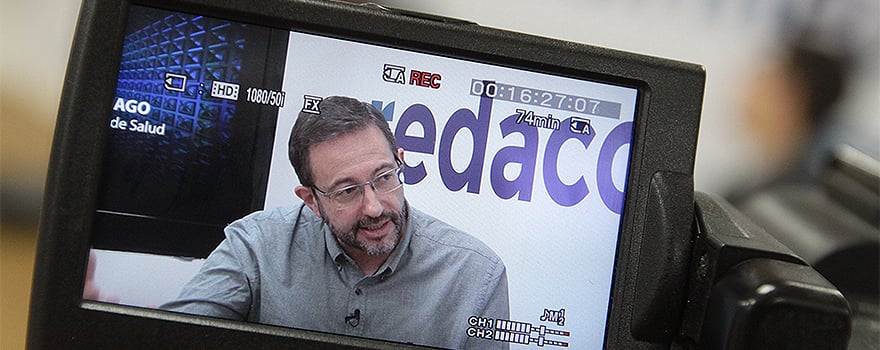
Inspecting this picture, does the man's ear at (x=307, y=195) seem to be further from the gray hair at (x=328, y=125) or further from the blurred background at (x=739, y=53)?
the blurred background at (x=739, y=53)

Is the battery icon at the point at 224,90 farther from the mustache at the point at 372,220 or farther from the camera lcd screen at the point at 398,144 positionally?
the mustache at the point at 372,220

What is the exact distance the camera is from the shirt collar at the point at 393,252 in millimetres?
604

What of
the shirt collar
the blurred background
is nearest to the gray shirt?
the shirt collar

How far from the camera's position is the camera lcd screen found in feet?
1.93

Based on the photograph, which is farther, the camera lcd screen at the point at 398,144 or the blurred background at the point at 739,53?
the blurred background at the point at 739,53

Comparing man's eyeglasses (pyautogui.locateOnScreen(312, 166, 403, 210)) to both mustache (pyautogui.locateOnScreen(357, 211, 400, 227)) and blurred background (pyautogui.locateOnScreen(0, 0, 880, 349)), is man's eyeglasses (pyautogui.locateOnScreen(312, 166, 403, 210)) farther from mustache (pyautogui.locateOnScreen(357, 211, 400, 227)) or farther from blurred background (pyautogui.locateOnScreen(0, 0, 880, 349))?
→ blurred background (pyautogui.locateOnScreen(0, 0, 880, 349))

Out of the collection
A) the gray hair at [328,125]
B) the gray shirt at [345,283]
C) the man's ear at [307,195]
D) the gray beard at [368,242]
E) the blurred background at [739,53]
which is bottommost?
the gray shirt at [345,283]

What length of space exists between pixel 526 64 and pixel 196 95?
214 millimetres

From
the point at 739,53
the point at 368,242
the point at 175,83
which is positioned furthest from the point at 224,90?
the point at 739,53

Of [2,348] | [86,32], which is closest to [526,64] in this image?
[86,32]

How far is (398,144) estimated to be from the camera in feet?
1.98

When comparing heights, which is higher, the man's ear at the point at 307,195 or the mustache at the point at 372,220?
the man's ear at the point at 307,195

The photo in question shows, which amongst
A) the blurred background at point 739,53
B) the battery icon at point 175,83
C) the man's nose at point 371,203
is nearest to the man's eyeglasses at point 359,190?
the man's nose at point 371,203

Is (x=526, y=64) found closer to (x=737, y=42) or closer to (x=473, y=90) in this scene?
(x=473, y=90)
